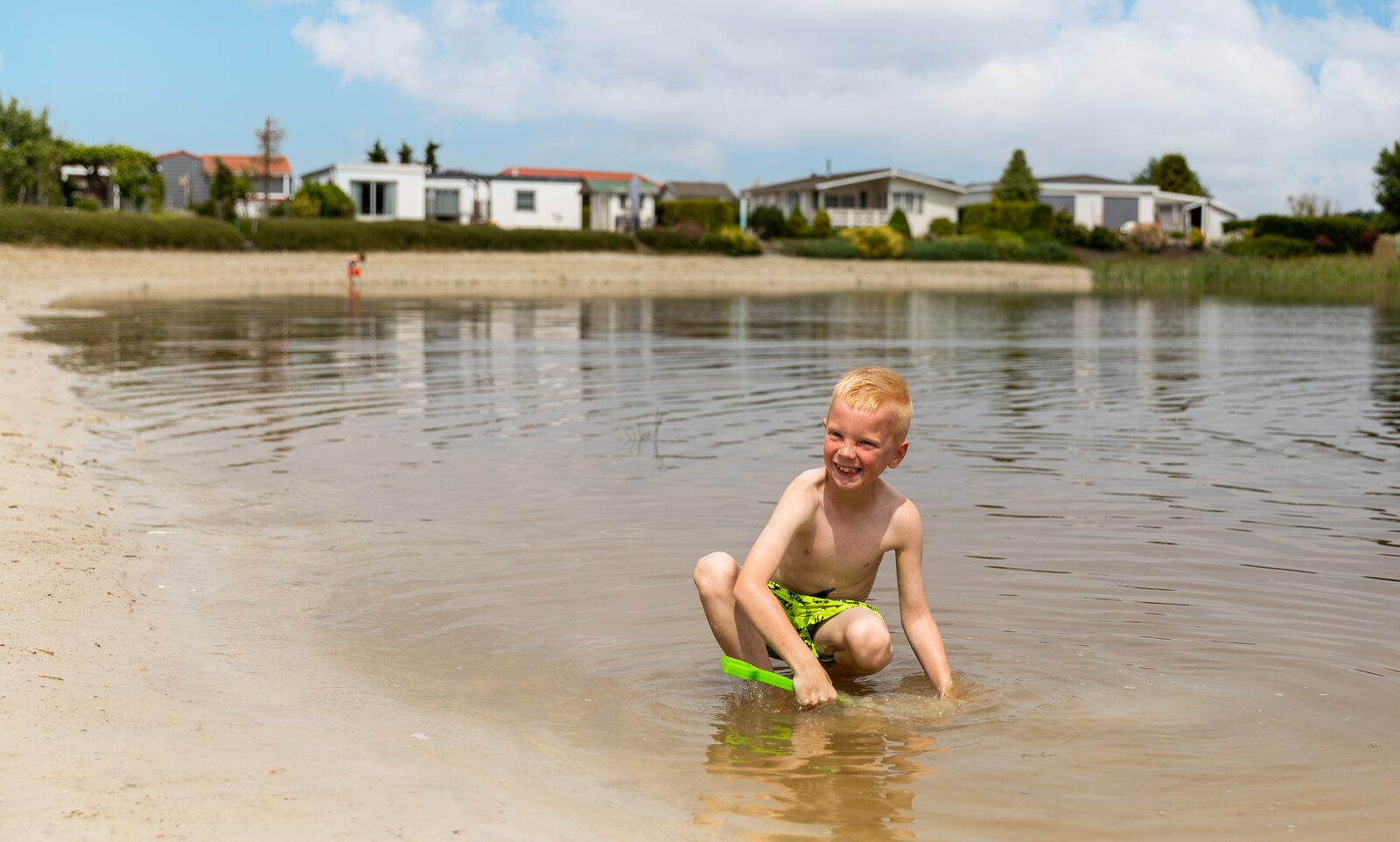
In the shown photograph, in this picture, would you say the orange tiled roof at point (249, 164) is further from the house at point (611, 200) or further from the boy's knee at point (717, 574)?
the boy's knee at point (717, 574)

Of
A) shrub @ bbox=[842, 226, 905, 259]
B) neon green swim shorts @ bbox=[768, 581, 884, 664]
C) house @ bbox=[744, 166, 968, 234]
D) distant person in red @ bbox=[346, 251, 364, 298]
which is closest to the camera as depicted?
neon green swim shorts @ bbox=[768, 581, 884, 664]

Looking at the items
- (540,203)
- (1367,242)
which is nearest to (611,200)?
(540,203)

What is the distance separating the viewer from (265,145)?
71.3 m

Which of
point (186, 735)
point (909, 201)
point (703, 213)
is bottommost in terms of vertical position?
point (186, 735)

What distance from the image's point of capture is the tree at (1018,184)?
275ft

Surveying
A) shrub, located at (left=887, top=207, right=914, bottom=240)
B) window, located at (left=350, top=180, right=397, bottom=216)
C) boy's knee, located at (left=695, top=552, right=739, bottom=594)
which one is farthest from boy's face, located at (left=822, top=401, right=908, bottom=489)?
shrub, located at (left=887, top=207, right=914, bottom=240)

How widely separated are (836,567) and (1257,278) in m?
57.4

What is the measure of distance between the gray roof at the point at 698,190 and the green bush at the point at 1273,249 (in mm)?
33175

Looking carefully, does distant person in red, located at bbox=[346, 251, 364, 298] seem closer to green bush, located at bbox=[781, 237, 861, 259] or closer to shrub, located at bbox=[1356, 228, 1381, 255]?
green bush, located at bbox=[781, 237, 861, 259]

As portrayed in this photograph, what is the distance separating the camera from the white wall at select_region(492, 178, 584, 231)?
75938mm

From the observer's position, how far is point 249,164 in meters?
83.9

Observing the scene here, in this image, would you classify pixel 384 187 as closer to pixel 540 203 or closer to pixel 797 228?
pixel 540 203

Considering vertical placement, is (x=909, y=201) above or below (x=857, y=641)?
above

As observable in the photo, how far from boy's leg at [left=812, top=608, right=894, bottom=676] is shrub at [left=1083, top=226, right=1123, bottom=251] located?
240 feet
